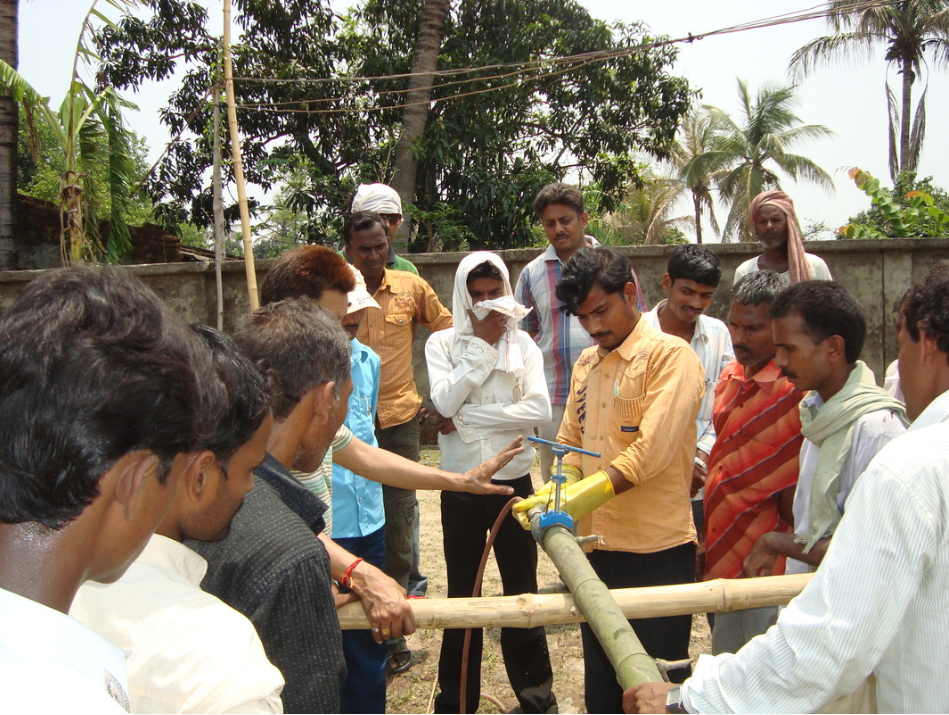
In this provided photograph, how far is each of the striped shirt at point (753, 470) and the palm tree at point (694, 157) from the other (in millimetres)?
25009

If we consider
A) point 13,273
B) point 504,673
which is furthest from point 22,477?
point 13,273

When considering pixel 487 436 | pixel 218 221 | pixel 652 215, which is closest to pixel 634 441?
pixel 487 436

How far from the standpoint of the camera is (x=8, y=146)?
9.44 m

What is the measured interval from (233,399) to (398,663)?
2.72 metres

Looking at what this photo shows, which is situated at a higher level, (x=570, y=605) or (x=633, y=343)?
(x=633, y=343)

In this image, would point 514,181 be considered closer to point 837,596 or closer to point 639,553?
point 639,553

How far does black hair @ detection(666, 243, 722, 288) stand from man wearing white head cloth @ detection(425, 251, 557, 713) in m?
0.76

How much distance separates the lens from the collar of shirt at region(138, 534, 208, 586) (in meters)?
1.40

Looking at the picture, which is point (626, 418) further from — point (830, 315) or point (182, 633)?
point (182, 633)

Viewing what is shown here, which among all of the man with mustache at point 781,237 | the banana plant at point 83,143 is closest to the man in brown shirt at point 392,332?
the man with mustache at point 781,237

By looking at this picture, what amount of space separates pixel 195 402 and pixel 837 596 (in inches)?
45.6

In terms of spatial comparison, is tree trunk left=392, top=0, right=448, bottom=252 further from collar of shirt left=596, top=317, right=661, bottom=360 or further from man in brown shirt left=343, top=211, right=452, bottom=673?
collar of shirt left=596, top=317, right=661, bottom=360

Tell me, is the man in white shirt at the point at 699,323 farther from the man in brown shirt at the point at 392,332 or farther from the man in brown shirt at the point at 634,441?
the man in brown shirt at the point at 392,332

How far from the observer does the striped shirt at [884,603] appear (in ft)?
4.37
